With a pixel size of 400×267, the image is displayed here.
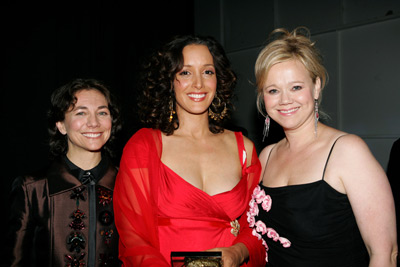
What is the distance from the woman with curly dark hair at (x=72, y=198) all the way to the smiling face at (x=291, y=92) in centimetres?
102

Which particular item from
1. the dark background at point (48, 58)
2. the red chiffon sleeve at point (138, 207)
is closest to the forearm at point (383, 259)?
the red chiffon sleeve at point (138, 207)

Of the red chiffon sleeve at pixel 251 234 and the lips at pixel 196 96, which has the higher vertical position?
the lips at pixel 196 96

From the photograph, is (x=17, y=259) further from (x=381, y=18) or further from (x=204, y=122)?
(x=381, y=18)

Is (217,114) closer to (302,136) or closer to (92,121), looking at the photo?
(302,136)

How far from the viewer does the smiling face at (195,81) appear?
1.91 meters

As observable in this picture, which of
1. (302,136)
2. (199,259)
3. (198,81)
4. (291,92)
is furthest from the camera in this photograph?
(198,81)

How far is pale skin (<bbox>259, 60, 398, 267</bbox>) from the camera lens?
1.38 meters

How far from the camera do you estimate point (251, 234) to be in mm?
1805

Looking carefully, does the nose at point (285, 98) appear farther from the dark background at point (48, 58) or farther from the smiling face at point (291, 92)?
the dark background at point (48, 58)

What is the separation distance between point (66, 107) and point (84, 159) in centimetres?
33

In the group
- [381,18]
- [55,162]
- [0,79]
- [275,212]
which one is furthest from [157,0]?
[275,212]

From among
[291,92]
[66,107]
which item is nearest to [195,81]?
[291,92]

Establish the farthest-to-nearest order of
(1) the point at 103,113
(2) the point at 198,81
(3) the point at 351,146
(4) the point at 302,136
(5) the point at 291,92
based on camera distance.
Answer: (1) the point at 103,113
(2) the point at 198,81
(4) the point at 302,136
(5) the point at 291,92
(3) the point at 351,146

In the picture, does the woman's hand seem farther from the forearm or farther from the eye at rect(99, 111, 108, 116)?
the eye at rect(99, 111, 108, 116)
